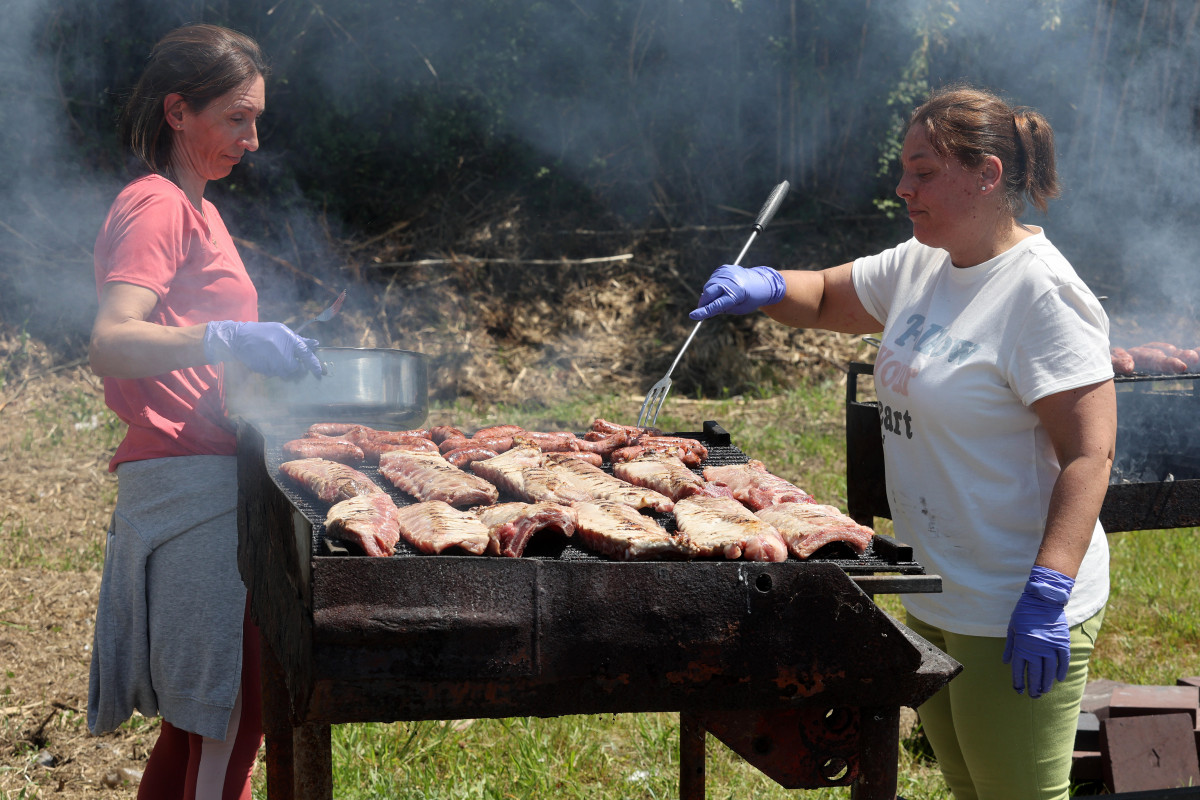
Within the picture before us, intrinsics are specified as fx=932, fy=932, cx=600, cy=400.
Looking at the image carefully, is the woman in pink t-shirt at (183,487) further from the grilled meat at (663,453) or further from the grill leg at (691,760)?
the grill leg at (691,760)

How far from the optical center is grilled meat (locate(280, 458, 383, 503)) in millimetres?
2428

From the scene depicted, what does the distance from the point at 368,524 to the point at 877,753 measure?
1.20 metres

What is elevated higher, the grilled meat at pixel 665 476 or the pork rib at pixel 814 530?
the grilled meat at pixel 665 476

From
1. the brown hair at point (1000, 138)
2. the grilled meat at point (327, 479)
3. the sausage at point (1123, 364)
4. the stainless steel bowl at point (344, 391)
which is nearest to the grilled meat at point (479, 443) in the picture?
the stainless steel bowl at point (344, 391)

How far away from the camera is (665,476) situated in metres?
2.74

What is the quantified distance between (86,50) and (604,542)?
860 centimetres

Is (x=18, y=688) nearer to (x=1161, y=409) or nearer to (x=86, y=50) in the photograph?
(x=1161, y=409)

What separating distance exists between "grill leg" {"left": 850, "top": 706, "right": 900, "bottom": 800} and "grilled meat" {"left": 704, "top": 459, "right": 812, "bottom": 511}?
692 millimetres

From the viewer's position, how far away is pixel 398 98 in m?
9.56

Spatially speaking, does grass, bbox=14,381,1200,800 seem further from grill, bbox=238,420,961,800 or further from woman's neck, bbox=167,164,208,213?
woman's neck, bbox=167,164,208,213

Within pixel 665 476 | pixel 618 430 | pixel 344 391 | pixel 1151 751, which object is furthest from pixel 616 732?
pixel 1151 751

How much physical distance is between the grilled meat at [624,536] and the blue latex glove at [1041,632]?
956 mm

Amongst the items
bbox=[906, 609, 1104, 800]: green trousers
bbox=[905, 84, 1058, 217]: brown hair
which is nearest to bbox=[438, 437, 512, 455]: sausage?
bbox=[906, 609, 1104, 800]: green trousers

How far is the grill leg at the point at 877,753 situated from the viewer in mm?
1987
